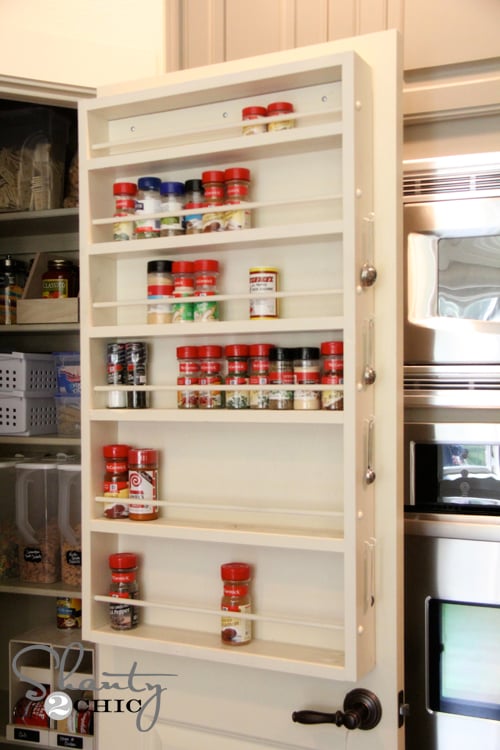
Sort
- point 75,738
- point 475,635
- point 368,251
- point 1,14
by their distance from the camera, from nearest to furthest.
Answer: point 368,251 → point 475,635 → point 1,14 → point 75,738

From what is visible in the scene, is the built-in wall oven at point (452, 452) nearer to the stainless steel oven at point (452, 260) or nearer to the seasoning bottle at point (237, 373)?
the stainless steel oven at point (452, 260)

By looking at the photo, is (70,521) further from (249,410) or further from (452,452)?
(452,452)

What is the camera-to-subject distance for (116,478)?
4.96ft

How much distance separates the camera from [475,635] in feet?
4.82

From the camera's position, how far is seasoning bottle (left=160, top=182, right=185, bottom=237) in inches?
57.4

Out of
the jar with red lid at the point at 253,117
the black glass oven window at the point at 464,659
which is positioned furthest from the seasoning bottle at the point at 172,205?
the black glass oven window at the point at 464,659

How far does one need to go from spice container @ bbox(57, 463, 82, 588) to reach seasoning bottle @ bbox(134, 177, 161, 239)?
3.22 ft

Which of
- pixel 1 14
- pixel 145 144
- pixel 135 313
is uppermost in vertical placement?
pixel 1 14

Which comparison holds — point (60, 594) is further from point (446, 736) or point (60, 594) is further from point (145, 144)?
point (145, 144)

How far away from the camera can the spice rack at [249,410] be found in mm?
1293

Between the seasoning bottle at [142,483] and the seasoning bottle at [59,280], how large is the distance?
1.01 m

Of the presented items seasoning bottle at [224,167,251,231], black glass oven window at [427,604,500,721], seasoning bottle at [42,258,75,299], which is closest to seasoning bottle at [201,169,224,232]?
seasoning bottle at [224,167,251,231]

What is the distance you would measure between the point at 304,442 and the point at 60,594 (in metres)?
1.13

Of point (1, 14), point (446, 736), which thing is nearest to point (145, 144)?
point (1, 14)
